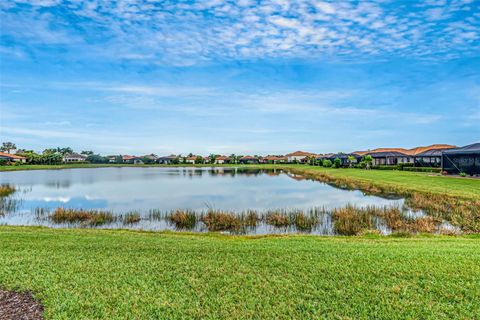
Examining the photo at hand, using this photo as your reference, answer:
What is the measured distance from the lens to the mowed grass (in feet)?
13.3

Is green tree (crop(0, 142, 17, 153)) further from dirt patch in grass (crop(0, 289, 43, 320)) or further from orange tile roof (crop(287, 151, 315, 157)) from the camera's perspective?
dirt patch in grass (crop(0, 289, 43, 320))

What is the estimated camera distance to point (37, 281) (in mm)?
4926

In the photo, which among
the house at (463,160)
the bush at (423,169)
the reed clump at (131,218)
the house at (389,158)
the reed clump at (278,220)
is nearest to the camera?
the reed clump at (278,220)

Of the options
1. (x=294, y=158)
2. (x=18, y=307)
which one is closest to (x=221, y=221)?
(x=18, y=307)

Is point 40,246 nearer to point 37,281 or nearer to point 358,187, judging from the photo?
point 37,281

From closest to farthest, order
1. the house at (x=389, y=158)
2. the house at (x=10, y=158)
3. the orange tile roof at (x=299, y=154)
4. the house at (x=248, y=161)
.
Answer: the house at (x=389, y=158) < the house at (x=10, y=158) < the house at (x=248, y=161) < the orange tile roof at (x=299, y=154)

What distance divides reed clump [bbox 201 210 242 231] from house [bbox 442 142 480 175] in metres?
25.9

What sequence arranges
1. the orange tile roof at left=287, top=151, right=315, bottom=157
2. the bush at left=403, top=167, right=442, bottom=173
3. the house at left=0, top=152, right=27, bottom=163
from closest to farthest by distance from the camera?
the bush at left=403, top=167, right=442, bottom=173
the house at left=0, top=152, right=27, bottom=163
the orange tile roof at left=287, top=151, right=315, bottom=157

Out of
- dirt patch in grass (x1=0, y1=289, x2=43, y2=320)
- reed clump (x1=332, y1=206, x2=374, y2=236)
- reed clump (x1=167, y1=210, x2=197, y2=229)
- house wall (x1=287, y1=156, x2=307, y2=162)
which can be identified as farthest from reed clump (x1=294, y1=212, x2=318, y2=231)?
house wall (x1=287, y1=156, x2=307, y2=162)

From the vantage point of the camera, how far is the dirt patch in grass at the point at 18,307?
13.0 feet

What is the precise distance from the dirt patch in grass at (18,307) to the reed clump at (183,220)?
873cm

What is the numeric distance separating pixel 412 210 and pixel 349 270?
1276 cm

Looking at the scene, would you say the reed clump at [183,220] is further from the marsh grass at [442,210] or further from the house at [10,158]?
the house at [10,158]

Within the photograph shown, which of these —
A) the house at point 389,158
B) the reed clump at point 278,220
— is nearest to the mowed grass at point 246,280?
the reed clump at point 278,220
